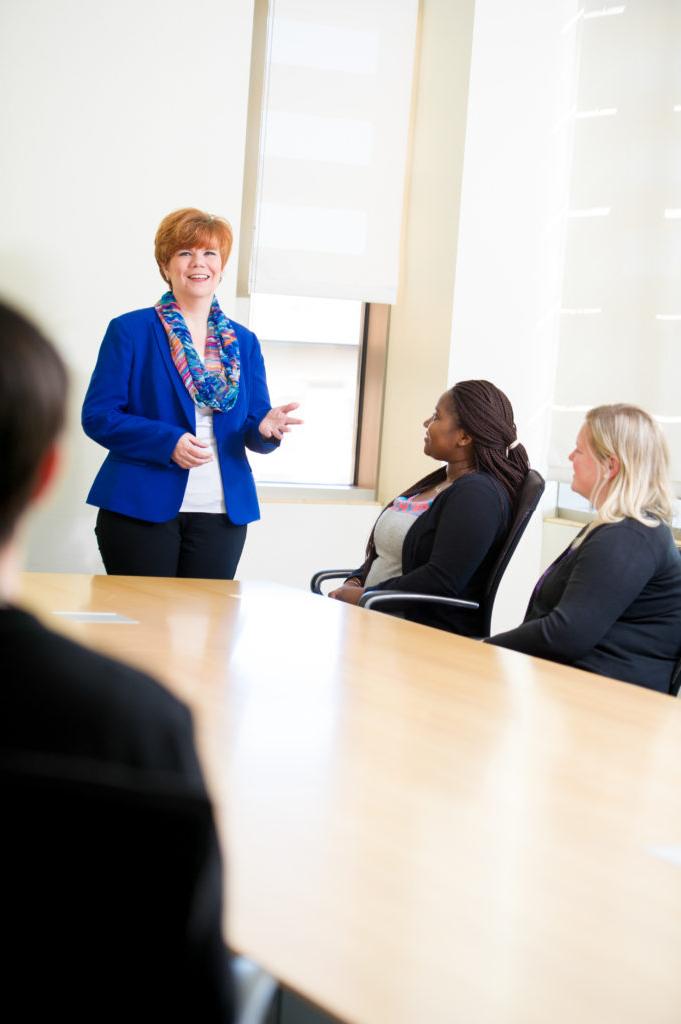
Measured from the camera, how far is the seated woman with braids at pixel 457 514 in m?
3.43

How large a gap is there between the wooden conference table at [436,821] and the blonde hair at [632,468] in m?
0.50

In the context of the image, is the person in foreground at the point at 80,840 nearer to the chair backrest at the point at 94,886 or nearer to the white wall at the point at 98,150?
the chair backrest at the point at 94,886

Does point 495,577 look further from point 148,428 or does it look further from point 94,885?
point 94,885

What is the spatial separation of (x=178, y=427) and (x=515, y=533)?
3.45ft

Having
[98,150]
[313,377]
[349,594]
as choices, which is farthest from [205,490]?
[313,377]

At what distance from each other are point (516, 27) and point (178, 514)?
2.92 meters

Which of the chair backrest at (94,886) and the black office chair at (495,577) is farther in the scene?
the black office chair at (495,577)

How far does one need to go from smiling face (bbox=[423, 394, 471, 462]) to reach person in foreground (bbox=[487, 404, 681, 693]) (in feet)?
2.31

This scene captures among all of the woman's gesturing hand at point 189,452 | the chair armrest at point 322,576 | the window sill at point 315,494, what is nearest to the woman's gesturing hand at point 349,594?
the chair armrest at point 322,576

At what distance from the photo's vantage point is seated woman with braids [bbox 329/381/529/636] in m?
3.43

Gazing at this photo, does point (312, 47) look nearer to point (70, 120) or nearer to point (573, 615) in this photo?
point (70, 120)

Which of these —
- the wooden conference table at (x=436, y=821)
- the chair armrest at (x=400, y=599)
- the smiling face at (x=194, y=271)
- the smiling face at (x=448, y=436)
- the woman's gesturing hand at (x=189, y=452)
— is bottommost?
the chair armrest at (x=400, y=599)

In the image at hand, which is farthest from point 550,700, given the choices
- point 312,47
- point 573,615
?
point 312,47

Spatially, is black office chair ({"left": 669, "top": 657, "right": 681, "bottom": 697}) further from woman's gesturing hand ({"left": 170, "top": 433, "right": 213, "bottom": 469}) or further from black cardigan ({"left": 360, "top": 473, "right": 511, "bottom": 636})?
woman's gesturing hand ({"left": 170, "top": 433, "right": 213, "bottom": 469})
